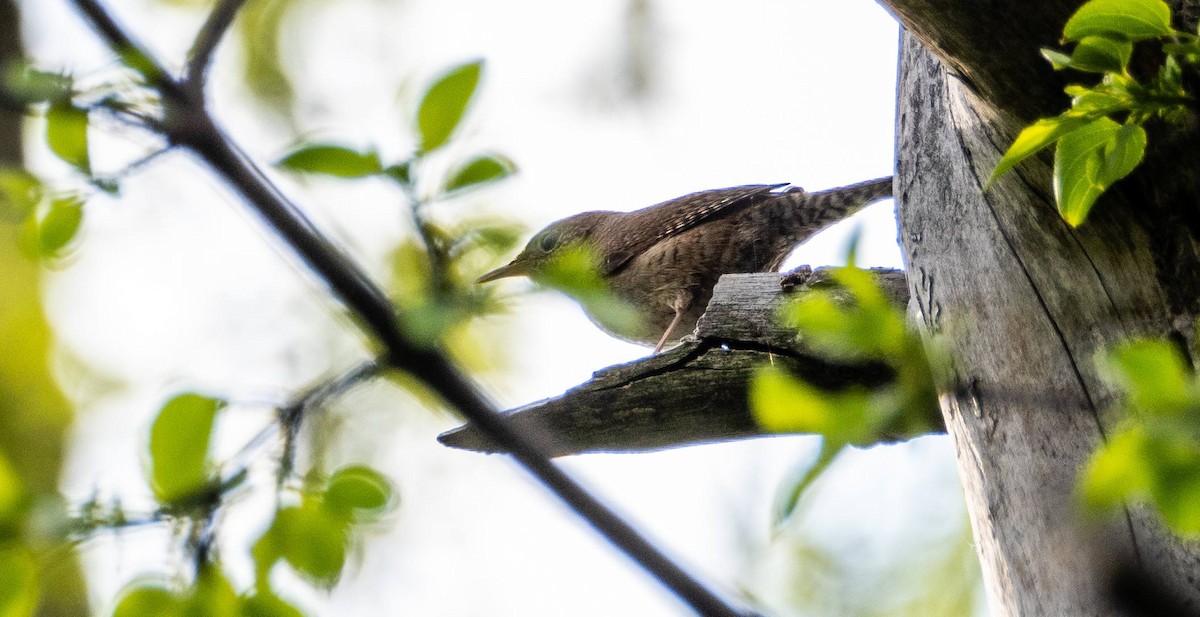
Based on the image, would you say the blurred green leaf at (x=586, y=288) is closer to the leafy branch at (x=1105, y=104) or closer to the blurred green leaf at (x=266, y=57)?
the leafy branch at (x=1105, y=104)

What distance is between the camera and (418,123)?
3.54 ft

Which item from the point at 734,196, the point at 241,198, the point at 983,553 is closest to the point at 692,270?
the point at 734,196

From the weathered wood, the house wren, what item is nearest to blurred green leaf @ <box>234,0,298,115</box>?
the house wren

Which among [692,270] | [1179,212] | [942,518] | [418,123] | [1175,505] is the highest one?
[418,123]

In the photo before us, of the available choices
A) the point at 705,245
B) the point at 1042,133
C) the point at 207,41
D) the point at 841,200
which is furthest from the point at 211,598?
the point at 705,245

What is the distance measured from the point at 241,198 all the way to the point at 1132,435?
90 centimetres

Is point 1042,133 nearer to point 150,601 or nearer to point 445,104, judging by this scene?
point 445,104

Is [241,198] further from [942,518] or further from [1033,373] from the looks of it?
[942,518]

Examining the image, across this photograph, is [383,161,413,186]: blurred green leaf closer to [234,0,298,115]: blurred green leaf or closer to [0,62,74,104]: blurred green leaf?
[0,62,74,104]: blurred green leaf

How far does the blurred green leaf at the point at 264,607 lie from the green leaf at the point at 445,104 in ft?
2.00

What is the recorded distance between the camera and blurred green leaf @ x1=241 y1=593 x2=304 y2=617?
50.4 inches

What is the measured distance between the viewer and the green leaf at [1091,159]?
64.9 inches

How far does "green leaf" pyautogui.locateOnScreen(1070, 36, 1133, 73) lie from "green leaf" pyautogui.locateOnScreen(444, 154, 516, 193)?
3.24 feet

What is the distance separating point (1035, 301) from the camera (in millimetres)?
2158
